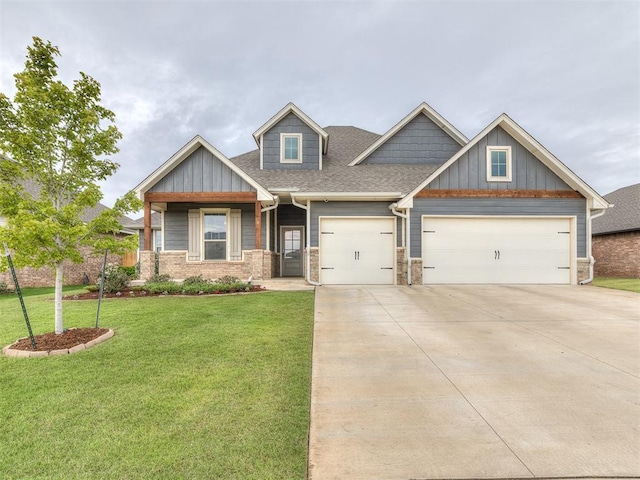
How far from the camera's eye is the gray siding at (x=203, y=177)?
1173cm

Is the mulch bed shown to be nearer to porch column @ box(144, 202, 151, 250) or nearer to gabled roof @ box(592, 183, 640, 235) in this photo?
porch column @ box(144, 202, 151, 250)

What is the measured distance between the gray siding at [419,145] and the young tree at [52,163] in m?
11.2

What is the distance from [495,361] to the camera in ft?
13.5

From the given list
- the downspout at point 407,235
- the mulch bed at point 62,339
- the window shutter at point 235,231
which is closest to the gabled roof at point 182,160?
the window shutter at point 235,231

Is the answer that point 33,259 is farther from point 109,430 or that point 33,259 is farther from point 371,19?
point 371,19

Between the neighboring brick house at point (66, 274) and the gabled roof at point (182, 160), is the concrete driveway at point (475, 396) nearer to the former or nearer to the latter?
the gabled roof at point (182, 160)

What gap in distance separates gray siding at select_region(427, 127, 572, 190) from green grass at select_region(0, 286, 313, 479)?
8.32 metres

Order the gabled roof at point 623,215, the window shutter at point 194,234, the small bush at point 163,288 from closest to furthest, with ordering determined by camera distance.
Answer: the small bush at point 163,288 → the window shutter at point 194,234 → the gabled roof at point 623,215

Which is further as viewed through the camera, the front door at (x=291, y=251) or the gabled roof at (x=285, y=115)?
the front door at (x=291, y=251)

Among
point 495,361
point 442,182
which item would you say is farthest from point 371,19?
point 495,361

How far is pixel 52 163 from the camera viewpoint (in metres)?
5.24

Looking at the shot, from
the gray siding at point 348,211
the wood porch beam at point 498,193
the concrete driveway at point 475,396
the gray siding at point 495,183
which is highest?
the gray siding at point 495,183

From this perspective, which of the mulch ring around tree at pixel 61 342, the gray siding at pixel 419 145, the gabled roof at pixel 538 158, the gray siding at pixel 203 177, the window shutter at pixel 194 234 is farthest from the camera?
the gray siding at pixel 419 145

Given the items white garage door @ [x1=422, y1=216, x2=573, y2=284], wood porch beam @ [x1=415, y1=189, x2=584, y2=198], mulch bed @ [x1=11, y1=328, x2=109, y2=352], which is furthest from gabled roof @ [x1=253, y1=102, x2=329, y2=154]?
mulch bed @ [x1=11, y1=328, x2=109, y2=352]
